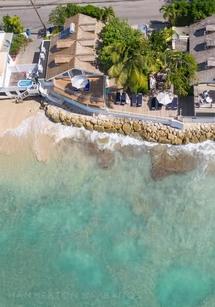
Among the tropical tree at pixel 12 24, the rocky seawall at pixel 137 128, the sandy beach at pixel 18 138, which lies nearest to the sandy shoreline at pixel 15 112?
the sandy beach at pixel 18 138

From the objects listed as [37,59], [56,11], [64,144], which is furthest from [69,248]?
[56,11]

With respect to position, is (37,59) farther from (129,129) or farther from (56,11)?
(129,129)

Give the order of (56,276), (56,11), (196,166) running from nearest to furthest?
(56,276)
(196,166)
(56,11)

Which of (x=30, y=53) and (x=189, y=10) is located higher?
(x=189, y=10)

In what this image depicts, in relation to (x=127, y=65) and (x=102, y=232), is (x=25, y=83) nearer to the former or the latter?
(x=127, y=65)

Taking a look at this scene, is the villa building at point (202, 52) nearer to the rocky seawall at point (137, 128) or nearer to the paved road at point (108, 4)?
the rocky seawall at point (137, 128)

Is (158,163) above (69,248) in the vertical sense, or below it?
above

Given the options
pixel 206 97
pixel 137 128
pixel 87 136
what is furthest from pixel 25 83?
pixel 206 97
